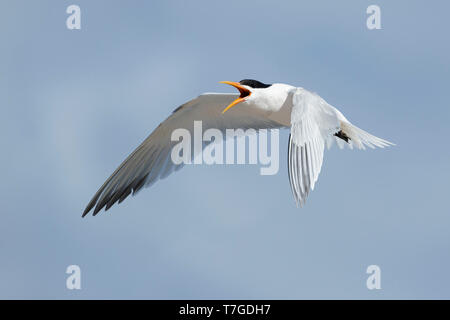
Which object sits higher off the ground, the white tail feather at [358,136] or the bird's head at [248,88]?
the bird's head at [248,88]

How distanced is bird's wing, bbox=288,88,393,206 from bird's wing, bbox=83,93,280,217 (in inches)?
61.2

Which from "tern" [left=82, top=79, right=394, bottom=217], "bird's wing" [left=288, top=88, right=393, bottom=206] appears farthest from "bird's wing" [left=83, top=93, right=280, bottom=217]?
"bird's wing" [left=288, top=88, right=393, bottom=206]

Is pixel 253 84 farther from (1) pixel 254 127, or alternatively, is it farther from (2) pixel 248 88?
(1) pixel 254 127

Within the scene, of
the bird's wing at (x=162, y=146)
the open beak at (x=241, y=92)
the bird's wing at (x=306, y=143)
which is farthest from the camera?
the bird's wing at (x=162, y=146)

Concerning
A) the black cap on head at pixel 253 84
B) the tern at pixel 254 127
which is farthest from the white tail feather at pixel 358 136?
the black cap on head at pixel 253 84

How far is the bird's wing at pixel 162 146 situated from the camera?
311 inches

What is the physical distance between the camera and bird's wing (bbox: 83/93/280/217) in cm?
789

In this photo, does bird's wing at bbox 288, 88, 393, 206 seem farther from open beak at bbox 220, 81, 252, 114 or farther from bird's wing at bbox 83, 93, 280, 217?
bird's wing at bbox 83, 93, 280, 217

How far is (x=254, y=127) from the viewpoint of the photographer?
26.6 feet

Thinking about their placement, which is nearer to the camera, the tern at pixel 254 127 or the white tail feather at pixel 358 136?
the tern at pixel 254 127

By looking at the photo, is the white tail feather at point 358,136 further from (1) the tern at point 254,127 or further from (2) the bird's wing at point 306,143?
(2) the bird's wing at point 306,143

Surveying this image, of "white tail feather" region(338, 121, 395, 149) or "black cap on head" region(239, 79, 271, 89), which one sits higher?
"black cap on head" region(239, 79, 271, 89)

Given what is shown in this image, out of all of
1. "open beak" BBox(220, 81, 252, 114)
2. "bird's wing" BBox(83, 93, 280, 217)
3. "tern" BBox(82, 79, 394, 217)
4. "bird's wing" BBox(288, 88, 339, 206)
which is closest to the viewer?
"bird's wing" BBox(288, 88, 339, 206)
